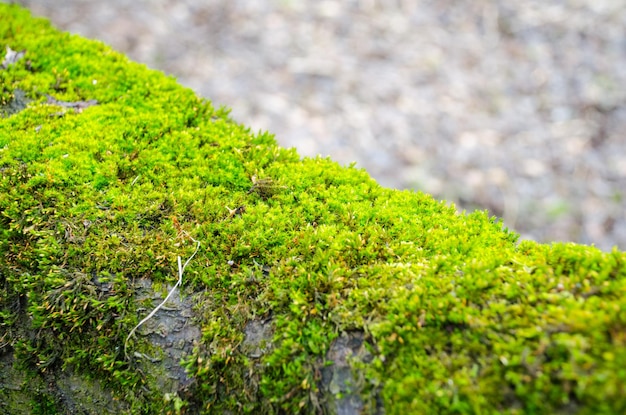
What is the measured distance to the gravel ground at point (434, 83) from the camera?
17.9ft

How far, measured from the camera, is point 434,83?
6516 mm

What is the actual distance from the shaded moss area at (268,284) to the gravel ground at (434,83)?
342 centimetres

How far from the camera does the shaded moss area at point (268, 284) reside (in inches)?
51.6

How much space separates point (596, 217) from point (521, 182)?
0.93 m

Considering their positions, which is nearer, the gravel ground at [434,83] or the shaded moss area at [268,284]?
the shaded moss area at [268,284]

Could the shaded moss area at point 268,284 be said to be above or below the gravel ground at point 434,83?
below

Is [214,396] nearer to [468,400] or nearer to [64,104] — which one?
[468,400]

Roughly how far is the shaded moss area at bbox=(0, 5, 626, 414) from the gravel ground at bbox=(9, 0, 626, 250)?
342 centimetres

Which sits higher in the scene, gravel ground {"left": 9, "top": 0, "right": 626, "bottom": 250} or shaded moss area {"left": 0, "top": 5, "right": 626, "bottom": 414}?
gravel ground {"left": 9, "top": 0, "right": 626, "bottom": 250}

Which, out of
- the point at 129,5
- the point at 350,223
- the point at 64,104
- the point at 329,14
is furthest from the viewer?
the point at 329,14

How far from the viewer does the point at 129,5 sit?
680cm

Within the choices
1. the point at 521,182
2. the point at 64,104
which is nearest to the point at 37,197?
the point at 64,104

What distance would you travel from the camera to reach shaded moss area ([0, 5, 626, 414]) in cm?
131

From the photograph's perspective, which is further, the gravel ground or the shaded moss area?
the gravel ground
